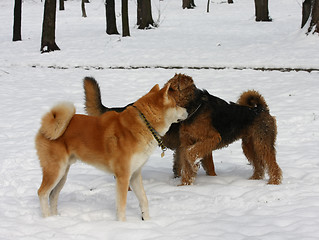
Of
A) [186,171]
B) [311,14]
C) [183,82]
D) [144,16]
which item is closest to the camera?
[183,82]

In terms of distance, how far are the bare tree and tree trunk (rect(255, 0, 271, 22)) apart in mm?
7575

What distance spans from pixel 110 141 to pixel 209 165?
84.3 inches

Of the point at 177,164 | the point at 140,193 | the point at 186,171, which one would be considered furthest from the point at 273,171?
Result: the point at 140,193

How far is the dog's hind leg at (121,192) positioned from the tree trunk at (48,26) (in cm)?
1320

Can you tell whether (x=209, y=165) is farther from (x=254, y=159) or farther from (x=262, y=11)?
(x=262, y=11)

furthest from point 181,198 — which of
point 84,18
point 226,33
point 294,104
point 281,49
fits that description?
point 84,18

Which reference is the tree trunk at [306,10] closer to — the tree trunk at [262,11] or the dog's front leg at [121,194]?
the tree trunk at [262,11]

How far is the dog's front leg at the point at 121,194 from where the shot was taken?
4.40m

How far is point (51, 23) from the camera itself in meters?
16.5

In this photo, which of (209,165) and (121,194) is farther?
(209,165)

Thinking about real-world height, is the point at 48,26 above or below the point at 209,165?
above

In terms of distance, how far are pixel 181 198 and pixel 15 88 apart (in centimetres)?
824

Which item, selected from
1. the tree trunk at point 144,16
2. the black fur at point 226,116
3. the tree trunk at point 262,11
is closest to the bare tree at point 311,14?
the tree trunk at point 262,11

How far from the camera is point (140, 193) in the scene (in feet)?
15.4
